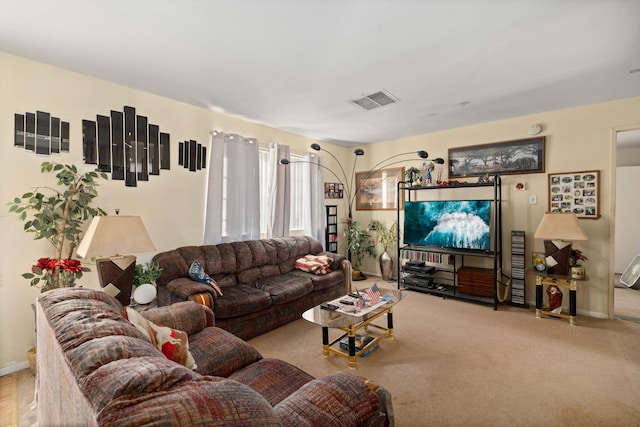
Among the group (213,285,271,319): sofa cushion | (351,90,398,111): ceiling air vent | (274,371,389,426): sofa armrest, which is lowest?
(213,285,271,319): sofa cushion

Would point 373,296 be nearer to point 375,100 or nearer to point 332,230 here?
point 375,100

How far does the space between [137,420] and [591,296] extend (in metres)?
4.69

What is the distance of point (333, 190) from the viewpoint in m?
5.50

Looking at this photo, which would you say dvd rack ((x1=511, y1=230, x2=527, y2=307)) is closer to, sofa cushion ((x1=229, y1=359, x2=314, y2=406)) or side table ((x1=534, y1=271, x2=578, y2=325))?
side table ((x1=534, y1=271, x2=578, y2=325))

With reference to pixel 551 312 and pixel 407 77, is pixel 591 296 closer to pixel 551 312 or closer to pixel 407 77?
pixel 551 312

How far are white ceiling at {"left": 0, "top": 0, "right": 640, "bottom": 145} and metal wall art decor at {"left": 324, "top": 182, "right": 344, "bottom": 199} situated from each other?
83.5 inches

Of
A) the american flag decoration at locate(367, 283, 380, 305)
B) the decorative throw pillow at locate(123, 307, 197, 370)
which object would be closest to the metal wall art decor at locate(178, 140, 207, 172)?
the decorative throw pillow at locate(123, 307, 197, 370)

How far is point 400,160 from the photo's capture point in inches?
201

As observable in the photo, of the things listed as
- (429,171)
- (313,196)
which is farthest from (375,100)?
(313,196)

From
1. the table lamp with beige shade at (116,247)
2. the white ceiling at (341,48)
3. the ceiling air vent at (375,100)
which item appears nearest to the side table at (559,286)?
the white ceiling at (341,48)

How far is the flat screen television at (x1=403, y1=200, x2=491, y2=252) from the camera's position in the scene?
12.7 ft

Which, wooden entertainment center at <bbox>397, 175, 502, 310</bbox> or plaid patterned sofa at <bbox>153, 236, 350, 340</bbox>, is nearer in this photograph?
plaid patterned sofa at <bbox>153, 236, 350, 340</bbox>

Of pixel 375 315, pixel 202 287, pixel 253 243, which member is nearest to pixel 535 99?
pixel 375 315

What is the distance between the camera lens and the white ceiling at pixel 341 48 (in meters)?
1.78
